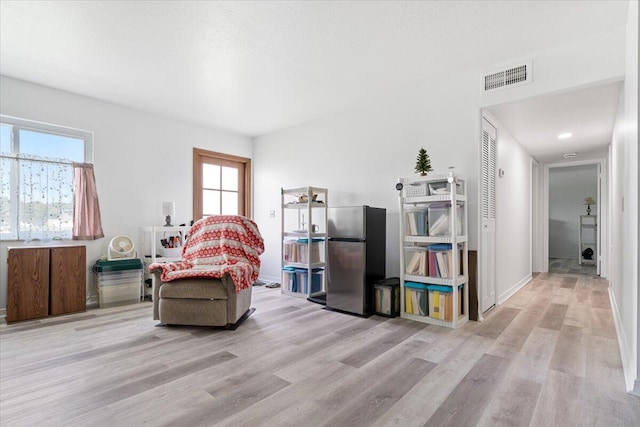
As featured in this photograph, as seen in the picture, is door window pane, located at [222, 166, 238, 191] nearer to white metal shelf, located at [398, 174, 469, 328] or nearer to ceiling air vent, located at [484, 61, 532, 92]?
white metal shelf, located at [398, 174, 469, 328]

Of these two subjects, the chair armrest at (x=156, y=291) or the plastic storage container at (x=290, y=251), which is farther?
the plastic storage container at (x=290, y=251)

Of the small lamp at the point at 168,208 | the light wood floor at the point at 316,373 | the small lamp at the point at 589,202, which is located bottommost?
the light wood floor at the point at 316,373

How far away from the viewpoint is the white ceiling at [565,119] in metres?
3.04

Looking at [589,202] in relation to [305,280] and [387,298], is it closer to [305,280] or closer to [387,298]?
[387,298]

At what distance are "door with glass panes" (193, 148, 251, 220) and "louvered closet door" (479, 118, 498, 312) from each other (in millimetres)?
3742

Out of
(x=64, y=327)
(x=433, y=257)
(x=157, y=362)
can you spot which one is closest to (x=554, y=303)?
(x=433, y=257)

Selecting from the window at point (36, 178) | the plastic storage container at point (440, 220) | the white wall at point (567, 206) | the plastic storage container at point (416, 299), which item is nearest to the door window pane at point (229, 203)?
the window at point (36, 178)

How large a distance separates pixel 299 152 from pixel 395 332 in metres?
3.08

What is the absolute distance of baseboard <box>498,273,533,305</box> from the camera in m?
3.96

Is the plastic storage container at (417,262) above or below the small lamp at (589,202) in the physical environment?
below

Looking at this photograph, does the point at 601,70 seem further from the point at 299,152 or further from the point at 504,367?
the point at 299,152

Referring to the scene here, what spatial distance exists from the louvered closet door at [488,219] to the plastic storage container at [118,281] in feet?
12.9

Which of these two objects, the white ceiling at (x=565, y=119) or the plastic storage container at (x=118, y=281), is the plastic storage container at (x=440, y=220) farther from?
the plastic storage container at (x=118, y=281)

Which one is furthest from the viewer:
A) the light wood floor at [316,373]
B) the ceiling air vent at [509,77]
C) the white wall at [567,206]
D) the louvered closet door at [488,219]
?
the white wall at [567,206]
